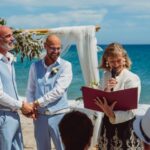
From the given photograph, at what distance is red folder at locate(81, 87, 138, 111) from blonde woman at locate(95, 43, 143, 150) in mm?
55

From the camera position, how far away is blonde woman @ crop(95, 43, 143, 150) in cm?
468

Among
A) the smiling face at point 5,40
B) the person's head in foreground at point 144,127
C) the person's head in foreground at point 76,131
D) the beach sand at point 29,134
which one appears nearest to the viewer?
the person's head in foreground at point 144,127

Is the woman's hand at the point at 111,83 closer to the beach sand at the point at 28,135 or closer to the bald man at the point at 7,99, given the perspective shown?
the bald man at the point at 7,99

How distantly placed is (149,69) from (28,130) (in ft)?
143

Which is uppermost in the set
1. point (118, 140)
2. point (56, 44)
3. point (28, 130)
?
point (56, 44)

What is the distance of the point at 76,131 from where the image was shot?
297 cm

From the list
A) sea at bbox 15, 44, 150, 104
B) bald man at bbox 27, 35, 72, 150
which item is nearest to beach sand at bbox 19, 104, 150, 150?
bald man at bbox 27, 35, 72, 150

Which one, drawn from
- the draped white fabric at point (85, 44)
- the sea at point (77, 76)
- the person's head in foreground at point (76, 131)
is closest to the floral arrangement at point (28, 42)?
the draped white fabric at point (85, 44)

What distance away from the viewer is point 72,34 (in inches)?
287

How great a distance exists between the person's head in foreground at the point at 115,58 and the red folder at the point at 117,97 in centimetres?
29

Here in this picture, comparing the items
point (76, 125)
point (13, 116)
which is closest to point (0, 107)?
point (13, 116)

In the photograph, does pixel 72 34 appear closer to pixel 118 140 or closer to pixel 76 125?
pixel 118 140

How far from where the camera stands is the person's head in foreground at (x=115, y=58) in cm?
470

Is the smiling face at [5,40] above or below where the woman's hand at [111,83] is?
above
